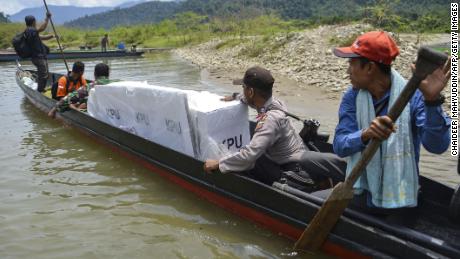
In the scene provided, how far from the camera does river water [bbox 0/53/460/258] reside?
4.34m

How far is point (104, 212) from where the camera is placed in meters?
5.22

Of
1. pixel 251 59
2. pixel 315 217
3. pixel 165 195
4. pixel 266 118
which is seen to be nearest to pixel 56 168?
pixel 165 195

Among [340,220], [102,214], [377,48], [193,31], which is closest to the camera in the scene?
[377,48]

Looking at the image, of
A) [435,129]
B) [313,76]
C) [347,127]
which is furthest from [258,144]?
[313,76]

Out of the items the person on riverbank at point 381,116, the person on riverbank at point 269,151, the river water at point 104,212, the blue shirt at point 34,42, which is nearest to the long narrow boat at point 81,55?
the blue shirt at point 34,42

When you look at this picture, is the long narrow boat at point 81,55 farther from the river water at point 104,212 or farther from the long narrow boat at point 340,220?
the long narrow boat at point 340,220

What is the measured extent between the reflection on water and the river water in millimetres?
11

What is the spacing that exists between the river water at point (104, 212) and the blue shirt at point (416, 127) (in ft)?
4.60

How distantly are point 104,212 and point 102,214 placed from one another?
51 mm

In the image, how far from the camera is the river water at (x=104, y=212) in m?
4.34

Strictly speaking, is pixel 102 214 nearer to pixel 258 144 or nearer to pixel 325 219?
pixel 258 144

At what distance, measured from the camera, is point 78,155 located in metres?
7.45

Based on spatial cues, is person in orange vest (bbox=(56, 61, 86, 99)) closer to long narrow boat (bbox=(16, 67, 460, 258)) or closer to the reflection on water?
the reflection on water

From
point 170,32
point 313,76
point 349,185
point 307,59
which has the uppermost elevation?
point 349,185
